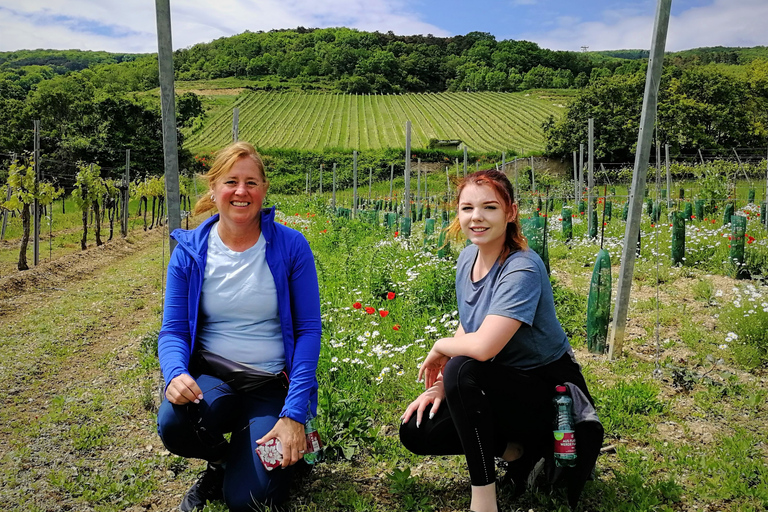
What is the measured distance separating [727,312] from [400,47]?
3965 inches

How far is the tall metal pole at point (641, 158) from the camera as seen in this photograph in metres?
3.59

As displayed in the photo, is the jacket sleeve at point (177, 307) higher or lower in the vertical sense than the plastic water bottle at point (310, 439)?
higher

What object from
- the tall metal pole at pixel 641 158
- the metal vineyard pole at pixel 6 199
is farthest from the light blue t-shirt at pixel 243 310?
the metal vineyard pole at pixel 6 199

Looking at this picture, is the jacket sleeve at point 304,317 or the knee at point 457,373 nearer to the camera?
the knee at point 457,373

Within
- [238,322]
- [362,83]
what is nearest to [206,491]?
[238,322]

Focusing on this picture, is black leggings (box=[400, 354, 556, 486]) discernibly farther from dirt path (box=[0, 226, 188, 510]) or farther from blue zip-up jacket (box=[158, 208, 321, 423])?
dirt path (box=[0, 226, 188, 510])

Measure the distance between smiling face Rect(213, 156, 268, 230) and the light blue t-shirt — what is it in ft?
0.61

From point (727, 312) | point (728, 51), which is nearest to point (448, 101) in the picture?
point (728, 51)

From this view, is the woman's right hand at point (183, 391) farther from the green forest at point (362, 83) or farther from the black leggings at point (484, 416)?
the green forest at point (362, 83)

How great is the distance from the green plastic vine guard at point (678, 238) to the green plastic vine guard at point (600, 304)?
309 cm

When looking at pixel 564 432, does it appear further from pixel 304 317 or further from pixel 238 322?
pixel 238 322

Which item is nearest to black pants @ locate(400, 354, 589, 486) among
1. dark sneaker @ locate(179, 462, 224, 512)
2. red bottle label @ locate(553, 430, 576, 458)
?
red bottle label @ locate(553, 430, 576, 458)

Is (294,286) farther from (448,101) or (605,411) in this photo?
(448,101)

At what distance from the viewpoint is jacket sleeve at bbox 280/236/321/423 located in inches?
92.4
